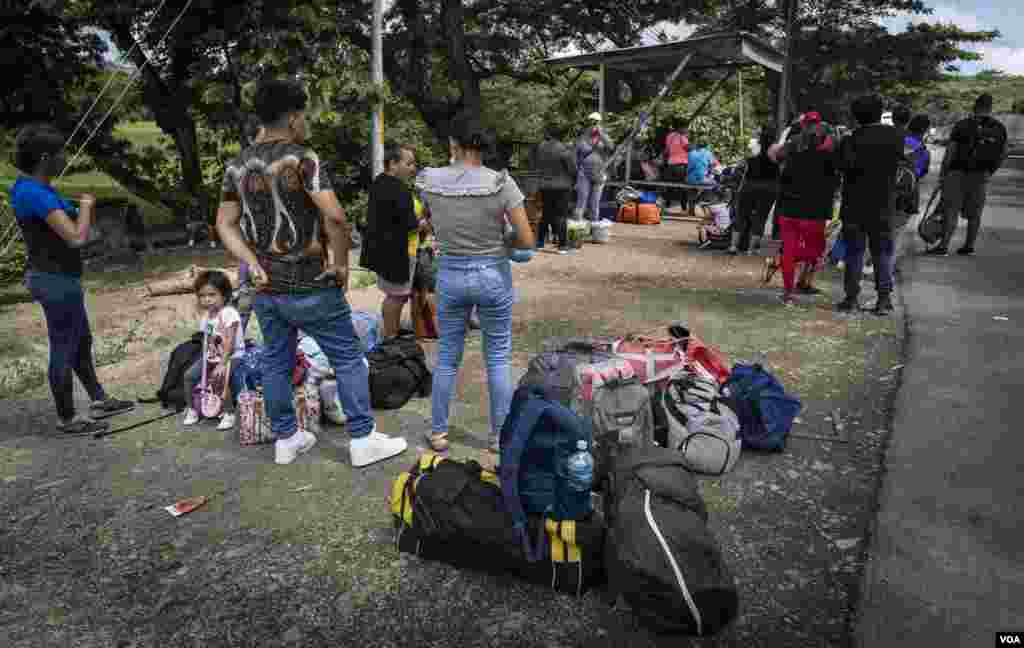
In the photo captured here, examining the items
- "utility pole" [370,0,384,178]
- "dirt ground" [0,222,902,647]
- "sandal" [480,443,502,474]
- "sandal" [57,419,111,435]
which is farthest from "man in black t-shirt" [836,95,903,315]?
"sandal" [57,419,111,435]

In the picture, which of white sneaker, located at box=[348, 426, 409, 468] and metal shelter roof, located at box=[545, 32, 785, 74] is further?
metal shelter roof, located at box=[545, 32, 785, 74]

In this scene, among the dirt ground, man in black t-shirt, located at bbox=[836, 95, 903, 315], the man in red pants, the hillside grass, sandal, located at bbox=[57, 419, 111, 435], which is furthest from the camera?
the hillside grass

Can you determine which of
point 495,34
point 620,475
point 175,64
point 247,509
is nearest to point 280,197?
point 247,509

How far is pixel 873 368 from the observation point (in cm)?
529

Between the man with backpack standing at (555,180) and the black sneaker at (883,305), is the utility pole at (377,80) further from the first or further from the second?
the black sneaker at (883,305)

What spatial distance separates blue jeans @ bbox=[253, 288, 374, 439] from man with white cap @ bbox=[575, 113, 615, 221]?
28.4 ft

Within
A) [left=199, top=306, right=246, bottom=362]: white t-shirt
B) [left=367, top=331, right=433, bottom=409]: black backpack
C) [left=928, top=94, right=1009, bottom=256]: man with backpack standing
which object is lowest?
[left=367, top=331, right=433, bottom=409]: black backpack

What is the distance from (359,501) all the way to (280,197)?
5.11 ft

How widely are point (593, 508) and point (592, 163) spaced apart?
940 cm

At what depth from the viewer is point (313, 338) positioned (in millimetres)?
3672

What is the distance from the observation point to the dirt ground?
2.56 metres

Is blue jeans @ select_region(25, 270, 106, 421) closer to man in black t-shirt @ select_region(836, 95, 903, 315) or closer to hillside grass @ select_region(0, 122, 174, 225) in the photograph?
man in black t-shirt @ select_region(836, 95, 903, 315)

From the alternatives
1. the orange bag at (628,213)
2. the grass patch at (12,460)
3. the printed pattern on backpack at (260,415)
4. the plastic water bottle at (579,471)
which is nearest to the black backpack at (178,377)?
the printed pattern on backpack at (260,415)

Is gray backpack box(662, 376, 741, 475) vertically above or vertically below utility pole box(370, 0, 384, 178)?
below
